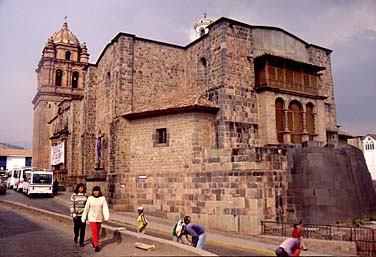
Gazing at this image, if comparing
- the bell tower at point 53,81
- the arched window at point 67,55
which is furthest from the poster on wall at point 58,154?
A: the arched window at point 67,55

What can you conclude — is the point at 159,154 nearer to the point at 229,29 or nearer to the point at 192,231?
the point at 229,29

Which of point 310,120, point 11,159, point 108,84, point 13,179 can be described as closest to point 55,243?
point 108,84

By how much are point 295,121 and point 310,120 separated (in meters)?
1.45

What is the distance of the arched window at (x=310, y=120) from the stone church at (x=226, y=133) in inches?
3.2

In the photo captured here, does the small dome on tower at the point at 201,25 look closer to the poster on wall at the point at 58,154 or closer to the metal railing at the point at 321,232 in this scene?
the poster on wall at the point at 58,154

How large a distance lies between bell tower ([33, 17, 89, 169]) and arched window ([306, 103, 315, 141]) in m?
32.3

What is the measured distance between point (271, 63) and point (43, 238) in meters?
15.0

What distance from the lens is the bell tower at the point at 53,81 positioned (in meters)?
46.9

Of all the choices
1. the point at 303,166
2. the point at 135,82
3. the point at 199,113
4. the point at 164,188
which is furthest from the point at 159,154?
the point at 303,166

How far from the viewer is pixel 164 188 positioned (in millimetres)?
18062

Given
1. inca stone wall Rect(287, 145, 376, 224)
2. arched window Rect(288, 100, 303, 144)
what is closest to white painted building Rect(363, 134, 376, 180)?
arched window Rect(288, 100, 303, 144)

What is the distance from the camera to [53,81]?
4716 cm

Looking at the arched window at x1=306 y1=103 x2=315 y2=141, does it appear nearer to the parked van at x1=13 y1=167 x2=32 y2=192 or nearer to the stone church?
the stone church

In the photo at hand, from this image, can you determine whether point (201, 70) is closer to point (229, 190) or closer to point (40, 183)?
point (229, 190)
